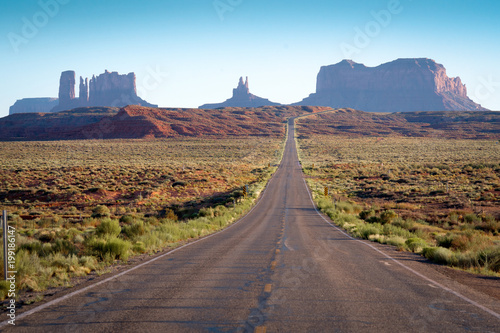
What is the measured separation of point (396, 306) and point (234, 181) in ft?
142

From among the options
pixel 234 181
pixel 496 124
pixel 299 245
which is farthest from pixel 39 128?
pixel 496 124

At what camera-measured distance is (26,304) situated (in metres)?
5.91

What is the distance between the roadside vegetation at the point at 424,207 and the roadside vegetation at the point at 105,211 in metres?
8.49

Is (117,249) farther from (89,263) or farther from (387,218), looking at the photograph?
(387,218)

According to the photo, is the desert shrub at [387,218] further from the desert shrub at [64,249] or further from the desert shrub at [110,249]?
the desert shrub at [64,249]

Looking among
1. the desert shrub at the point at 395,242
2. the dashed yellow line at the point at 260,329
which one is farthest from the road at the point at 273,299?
the desert shrub at the point at 395,242

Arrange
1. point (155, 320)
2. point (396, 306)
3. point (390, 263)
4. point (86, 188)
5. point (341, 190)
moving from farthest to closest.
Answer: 1. point (341, 190)
2. point (86, 188)
3. point (390, 263)
4. point (396, 306)
5. point (155, 320)

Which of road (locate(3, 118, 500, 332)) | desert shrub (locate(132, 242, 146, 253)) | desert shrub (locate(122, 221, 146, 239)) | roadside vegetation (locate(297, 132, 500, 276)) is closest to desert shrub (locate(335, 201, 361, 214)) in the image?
roadside vegetation (locate(297, 132, 500, 276))

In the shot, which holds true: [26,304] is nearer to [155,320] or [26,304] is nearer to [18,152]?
[155,320]

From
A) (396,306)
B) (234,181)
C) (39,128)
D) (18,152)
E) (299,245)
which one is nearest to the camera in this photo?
(396,306)

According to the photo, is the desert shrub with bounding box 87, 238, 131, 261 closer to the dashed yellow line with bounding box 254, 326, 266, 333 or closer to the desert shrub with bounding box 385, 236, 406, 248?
the dashed yellow line with bounding box 254, 326, 266, 333

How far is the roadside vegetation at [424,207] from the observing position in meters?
12.0

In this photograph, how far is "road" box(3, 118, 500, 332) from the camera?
492cm

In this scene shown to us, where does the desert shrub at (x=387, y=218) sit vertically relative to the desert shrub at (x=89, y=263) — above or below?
below
